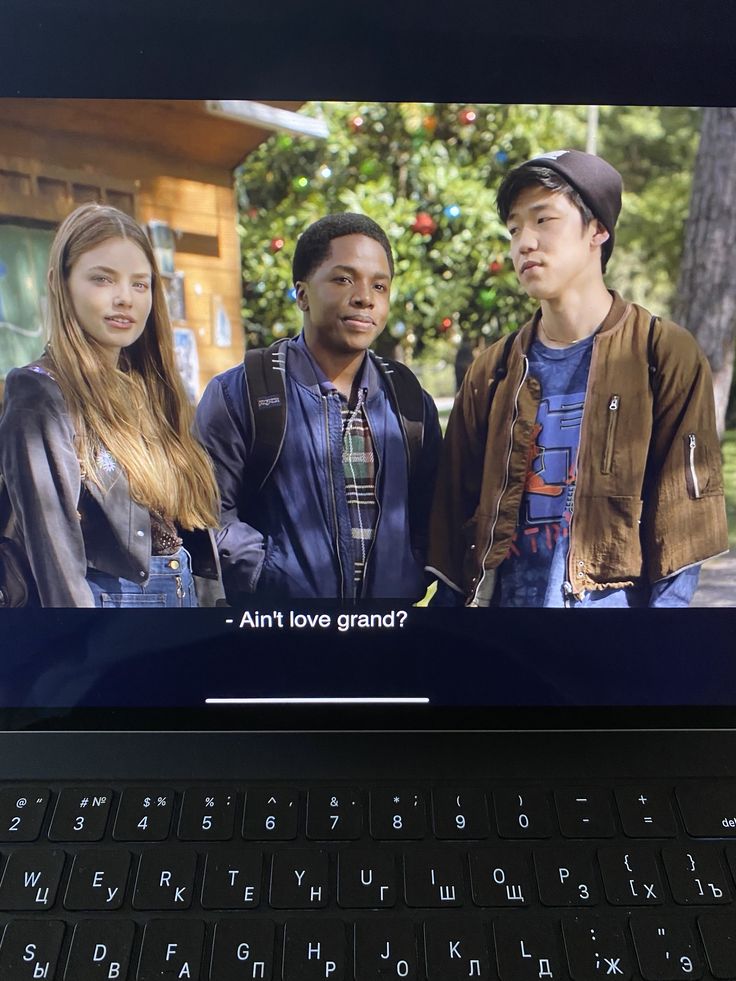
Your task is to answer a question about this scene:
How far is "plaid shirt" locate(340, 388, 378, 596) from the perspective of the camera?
55 cm

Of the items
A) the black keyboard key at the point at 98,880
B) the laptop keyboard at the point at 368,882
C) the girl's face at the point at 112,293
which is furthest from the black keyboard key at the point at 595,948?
the girl's face at the point at 112,293

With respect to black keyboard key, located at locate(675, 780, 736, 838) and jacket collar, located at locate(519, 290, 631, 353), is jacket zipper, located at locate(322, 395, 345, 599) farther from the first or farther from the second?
black keyboard key, located at locate(675, 780, 736, 838)

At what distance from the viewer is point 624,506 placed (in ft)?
1.77

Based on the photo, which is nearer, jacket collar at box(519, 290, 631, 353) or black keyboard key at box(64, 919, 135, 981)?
black keyboard key at box(64, 919, 135, 981)

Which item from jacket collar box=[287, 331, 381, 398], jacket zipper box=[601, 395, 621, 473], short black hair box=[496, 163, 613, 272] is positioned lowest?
jacket zipper box=[601, 395, 621, 473]

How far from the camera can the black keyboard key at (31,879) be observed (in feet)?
1.48

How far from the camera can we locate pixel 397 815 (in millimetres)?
495

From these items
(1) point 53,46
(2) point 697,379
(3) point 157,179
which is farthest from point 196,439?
(2) point 697,379

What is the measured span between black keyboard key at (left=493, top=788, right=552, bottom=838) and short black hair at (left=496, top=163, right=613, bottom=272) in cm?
43

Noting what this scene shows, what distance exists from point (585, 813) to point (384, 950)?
0.18 metres

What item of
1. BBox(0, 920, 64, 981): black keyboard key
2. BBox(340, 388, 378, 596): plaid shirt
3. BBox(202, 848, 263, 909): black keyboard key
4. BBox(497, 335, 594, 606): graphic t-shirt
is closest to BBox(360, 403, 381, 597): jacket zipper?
BBox(340, 388, 378, 596): plaid shirt

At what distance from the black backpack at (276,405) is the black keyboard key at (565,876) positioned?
0.99ft

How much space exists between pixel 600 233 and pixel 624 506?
0.23 metres

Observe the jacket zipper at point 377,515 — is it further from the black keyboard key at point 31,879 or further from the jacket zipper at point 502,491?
the black keyboard key at point 31,879
